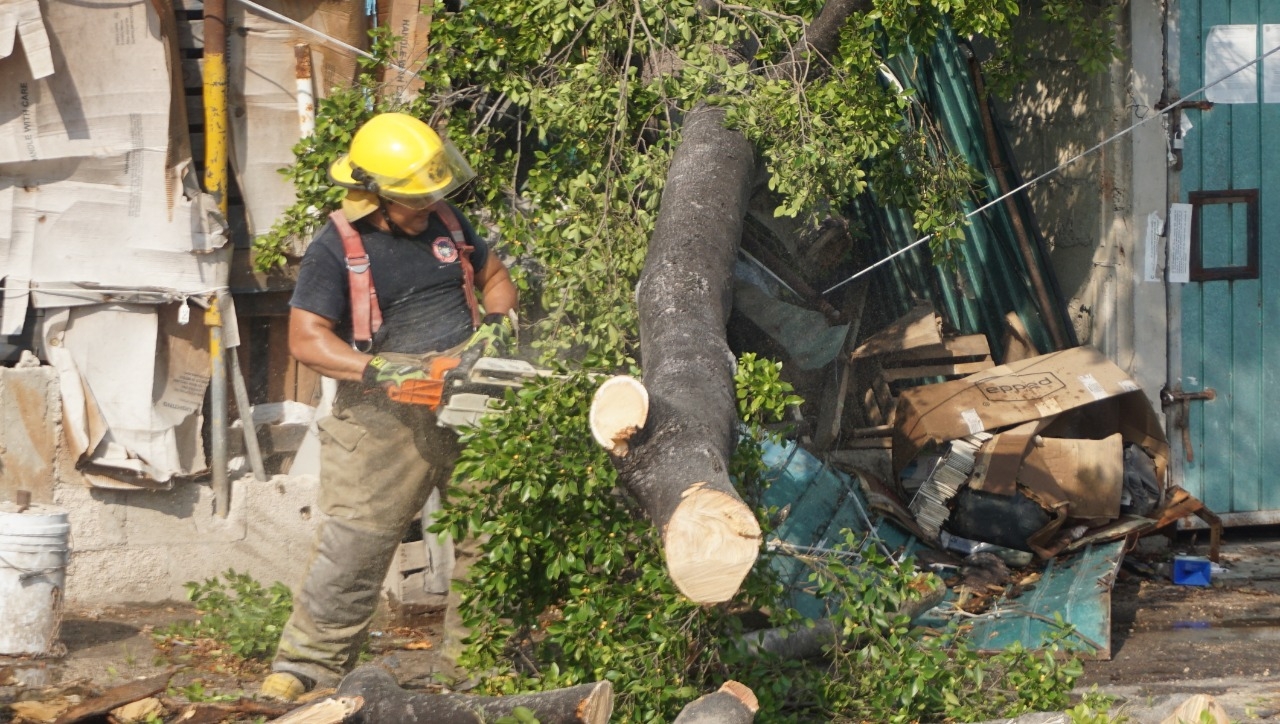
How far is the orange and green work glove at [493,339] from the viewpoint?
405 cm

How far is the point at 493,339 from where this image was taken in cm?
406

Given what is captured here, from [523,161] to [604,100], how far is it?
2.75ft

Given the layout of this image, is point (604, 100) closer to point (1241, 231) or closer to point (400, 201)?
point (400, 201)

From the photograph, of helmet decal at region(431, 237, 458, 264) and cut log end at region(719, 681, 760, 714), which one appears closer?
cut log end at region(719, 681, 760, 714)

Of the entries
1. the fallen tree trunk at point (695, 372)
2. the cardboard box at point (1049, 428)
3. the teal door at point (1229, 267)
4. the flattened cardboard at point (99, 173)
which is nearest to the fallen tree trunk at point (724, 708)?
the fallen tree trunk at point (695, 372)

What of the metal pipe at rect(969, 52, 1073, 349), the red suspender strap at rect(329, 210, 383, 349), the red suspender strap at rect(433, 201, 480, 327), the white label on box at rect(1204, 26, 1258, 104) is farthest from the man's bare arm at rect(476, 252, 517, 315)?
the white label on box at rect(1204, 26, 1258, 104)

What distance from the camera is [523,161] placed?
5.43m

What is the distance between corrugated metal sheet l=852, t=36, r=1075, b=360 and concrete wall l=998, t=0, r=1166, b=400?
0.23 m

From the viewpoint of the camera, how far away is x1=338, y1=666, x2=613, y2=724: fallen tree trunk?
10.4 ft

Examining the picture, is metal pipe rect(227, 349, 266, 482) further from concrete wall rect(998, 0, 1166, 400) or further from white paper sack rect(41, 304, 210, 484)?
concrete wall rect(998, 0, 1166, 400)

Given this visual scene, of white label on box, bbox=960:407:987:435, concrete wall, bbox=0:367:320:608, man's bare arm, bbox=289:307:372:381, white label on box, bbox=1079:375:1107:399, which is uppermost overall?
man's bare arm, bbox=289:307:372:381

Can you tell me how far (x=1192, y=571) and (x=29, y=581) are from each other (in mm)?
4859

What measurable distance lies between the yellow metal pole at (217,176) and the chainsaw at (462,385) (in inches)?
67.1

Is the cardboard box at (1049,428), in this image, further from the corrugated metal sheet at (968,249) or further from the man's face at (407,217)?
the man's face at (407,217)
